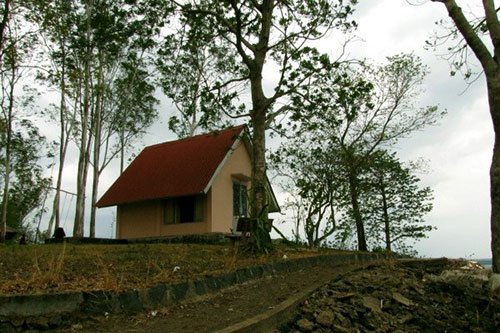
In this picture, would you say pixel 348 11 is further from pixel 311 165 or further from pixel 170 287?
pixel 311 165

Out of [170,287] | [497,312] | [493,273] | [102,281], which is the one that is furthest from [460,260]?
[102,281]

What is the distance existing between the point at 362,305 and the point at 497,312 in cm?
206

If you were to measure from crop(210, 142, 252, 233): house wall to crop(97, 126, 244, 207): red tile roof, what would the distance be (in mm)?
766

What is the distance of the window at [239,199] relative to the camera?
2311 centimetres

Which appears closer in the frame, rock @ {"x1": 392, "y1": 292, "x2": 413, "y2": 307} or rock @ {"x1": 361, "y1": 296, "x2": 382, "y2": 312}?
rock @ {"x1": 361, "y1": 296, "x2": 382, "y2": 312}

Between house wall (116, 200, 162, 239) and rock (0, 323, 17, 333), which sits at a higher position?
house wall (116, 200, 162, 239)

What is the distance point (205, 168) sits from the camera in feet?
71.4

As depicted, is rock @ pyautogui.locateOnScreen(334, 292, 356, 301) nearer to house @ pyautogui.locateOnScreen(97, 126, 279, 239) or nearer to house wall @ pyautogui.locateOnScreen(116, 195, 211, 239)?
house @ pyautogui.locateOnScreen(97, 126, 279, 239)

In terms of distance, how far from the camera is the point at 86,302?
580 cm

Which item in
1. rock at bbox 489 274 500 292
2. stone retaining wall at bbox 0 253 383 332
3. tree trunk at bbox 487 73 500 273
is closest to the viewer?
stone retaining wall at bbox 0 253 383 332

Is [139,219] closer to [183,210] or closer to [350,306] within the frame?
[183,210]

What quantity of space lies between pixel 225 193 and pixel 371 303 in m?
15.8

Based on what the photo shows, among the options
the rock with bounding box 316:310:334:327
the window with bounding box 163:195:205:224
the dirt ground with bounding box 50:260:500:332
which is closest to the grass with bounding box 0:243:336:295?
the dirt ground with bounding box 50:260:500:332

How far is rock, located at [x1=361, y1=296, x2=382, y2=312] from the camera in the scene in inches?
261
